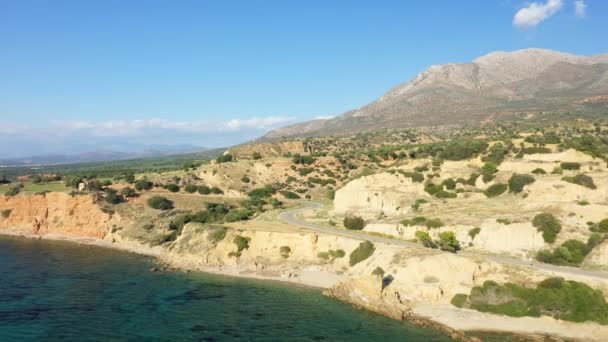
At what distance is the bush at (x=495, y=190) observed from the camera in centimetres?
6075

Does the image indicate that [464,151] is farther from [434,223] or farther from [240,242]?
[240,242]

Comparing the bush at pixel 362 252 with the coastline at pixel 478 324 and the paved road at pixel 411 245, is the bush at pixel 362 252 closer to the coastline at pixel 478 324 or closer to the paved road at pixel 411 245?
the paved road at pixel 411 245

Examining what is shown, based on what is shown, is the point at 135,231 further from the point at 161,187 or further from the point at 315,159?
the point at 315,159

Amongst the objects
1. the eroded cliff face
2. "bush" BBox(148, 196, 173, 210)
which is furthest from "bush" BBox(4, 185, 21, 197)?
"bush" BBox(148, 196, 173, 210)

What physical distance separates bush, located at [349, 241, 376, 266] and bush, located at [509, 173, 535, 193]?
919 inches

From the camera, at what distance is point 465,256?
139ft

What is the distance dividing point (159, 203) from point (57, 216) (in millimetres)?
16917

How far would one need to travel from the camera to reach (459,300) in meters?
38.1

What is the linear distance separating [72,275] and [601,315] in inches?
1946

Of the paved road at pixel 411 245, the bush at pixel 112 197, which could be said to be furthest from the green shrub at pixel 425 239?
the bush at pixel 112 197

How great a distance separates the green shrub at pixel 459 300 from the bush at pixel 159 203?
54.4 meters

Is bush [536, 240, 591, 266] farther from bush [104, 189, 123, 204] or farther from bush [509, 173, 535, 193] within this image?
bush [104, 189, 123, 204]

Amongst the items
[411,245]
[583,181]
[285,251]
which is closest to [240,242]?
[285,251]

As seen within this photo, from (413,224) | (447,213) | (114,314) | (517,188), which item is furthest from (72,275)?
(517,188)
